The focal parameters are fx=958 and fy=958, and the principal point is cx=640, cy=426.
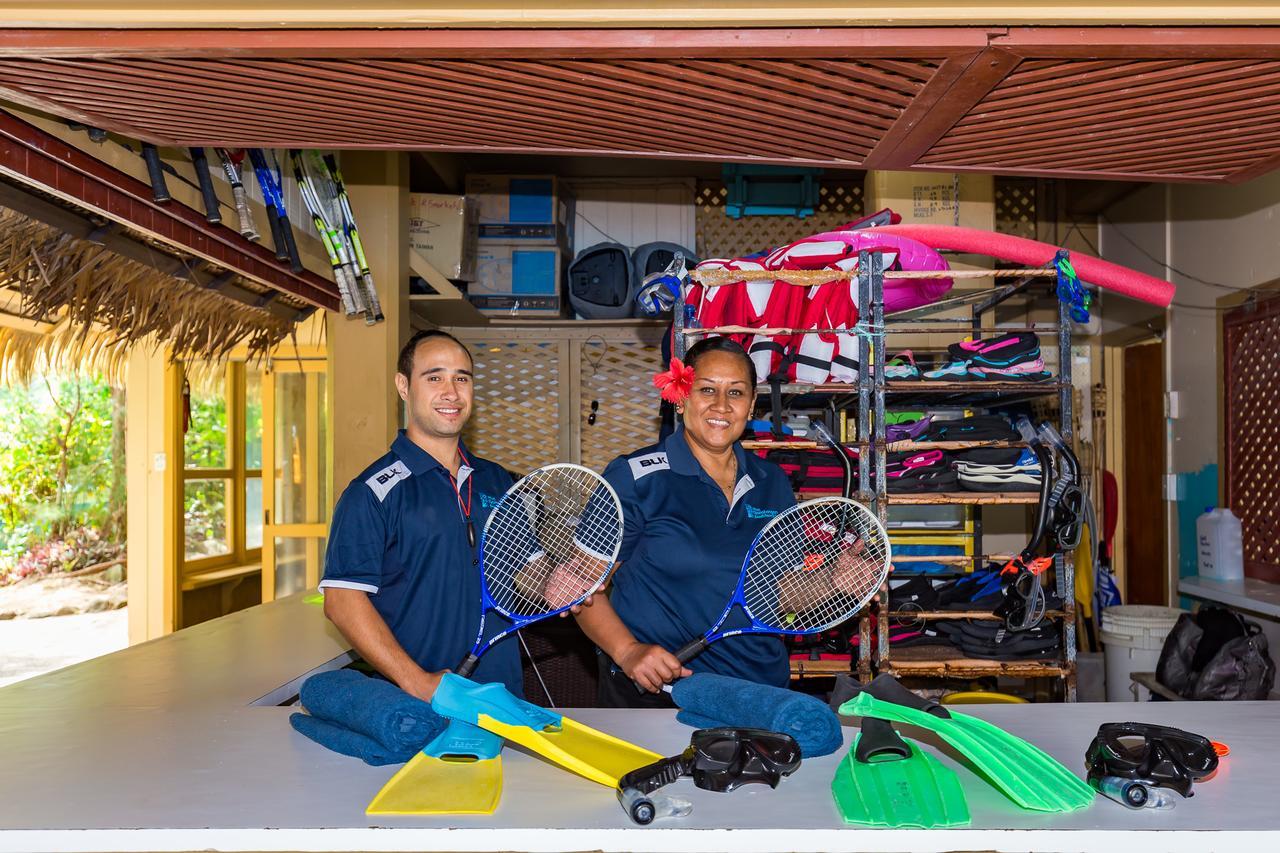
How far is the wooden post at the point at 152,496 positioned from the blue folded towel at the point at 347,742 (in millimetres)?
5427

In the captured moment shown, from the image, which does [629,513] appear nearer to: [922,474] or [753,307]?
[753,307]

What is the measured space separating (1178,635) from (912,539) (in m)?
1.22

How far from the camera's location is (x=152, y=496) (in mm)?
6855

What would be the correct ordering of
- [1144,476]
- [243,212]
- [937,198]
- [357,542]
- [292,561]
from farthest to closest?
[292,561] < [1144,476] < [937,198] < [243,212] < [357,542]

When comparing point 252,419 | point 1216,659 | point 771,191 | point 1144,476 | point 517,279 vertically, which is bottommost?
point 1216,659

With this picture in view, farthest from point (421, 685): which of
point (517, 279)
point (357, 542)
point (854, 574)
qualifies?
point (517, 279)

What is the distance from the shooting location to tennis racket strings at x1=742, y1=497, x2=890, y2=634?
A: 2430 millimetres

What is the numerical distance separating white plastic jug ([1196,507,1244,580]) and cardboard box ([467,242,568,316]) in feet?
13.5

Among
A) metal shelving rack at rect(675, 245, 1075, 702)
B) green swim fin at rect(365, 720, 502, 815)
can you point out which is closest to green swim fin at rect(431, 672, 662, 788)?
green swim fin at rect(365, 720, 502, 815)

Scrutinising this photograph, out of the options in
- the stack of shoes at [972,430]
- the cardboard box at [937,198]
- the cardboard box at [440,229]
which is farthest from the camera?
the cardboard box at [440,229]

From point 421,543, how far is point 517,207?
4459 mm

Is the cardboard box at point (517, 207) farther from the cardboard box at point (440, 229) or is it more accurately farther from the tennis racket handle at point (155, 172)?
the tennis racket handle at point (155, 172)

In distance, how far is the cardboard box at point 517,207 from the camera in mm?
6547

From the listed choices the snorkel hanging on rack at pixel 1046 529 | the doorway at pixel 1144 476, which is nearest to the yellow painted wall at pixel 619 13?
the snorkel hanging on rack at pixel 1046 529
